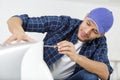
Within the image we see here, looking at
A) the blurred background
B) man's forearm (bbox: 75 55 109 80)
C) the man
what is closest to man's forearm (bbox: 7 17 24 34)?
the man

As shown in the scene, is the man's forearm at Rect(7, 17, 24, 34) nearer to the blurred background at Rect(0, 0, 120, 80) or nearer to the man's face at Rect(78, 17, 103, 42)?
the man's face at Rect(78, 17, 103, 42)

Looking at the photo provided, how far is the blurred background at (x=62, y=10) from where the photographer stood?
5.70ft

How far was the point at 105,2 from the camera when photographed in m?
1.95

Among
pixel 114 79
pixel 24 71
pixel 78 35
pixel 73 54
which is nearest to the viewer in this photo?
pixel 24 71

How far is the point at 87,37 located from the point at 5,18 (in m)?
0.74

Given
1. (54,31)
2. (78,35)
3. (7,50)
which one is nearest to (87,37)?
(78,35)

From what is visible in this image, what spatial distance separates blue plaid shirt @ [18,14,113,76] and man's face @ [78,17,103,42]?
63 mm

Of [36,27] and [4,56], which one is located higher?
[36,27]

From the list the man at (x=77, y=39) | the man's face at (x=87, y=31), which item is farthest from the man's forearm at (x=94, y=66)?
the man's face at (x=87, y=31)

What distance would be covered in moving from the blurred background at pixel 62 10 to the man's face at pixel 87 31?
62 cm

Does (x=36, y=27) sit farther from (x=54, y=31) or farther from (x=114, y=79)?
(x=114, y=79)

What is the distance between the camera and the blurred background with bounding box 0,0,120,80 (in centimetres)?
174

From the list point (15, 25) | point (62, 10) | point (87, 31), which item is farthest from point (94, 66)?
point (62, 10)

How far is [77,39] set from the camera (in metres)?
1.25
